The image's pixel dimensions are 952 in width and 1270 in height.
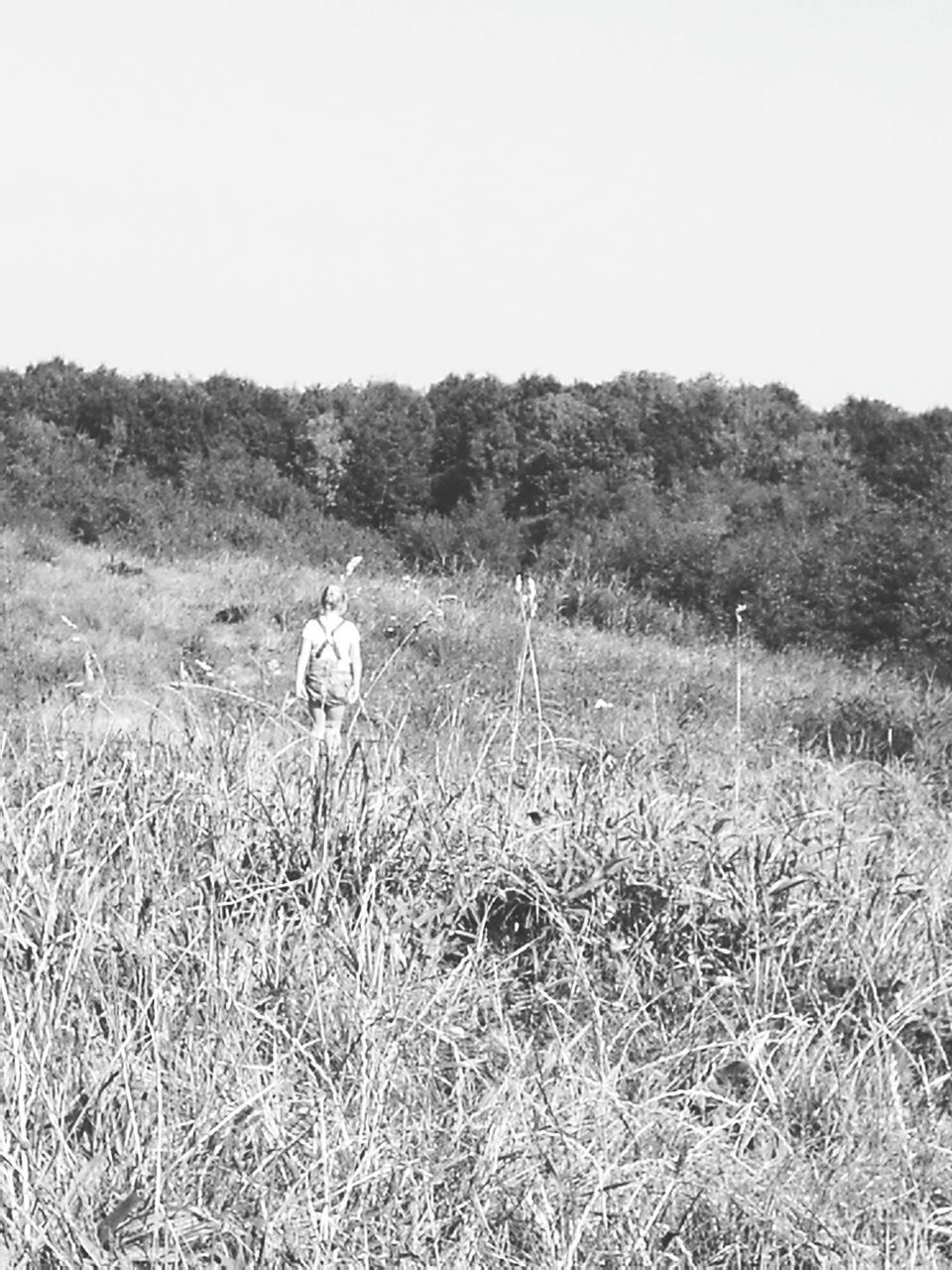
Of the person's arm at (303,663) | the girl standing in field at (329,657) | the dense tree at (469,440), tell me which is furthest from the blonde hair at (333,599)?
the dense tree at (469,440)

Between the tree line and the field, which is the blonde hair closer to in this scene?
the field

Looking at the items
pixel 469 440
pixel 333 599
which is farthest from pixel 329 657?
pixel 469 440

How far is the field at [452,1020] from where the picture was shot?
220 centimetres

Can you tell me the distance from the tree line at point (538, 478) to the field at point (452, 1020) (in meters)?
14.1

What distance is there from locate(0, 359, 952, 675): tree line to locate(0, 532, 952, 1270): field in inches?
555

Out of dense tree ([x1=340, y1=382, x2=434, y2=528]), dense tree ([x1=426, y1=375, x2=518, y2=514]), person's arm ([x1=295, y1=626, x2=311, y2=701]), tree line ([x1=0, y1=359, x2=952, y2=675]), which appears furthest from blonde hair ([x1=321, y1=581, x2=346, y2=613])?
dense tree ([x1=340, y1=382, x2=434, y2=528])

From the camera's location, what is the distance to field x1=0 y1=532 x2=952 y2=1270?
7.21ft

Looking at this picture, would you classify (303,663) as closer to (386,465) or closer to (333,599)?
(333,599)

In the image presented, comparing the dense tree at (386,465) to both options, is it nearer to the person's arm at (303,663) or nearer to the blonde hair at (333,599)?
the person's arm at (303,663)

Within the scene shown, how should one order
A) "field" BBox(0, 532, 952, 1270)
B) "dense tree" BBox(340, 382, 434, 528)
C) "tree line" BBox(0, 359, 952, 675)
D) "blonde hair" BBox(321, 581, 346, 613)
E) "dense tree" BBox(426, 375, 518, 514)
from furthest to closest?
1. "dense tree" BBox(340, 382, 434, 528)
2. "dense tree" BBox(426, 375, 518, 514)
3. "tree line" BBox(0, 359, 952, 675)
4. "blonde hair" BBox(321, 581, 346, 613)
5. "field" BBox(0, 532, 952, 1270)

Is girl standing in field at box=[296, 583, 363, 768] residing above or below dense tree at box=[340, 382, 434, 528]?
below

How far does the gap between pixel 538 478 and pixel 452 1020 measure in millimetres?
21941

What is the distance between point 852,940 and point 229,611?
41.4 ft

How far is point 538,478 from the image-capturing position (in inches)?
967
